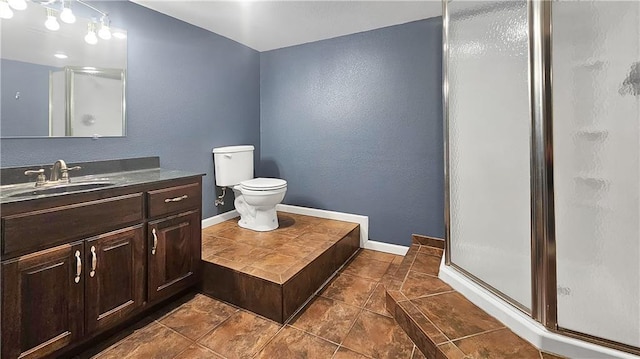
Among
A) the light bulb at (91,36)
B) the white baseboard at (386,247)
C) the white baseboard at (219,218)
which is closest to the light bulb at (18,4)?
the light bulb at (91,36)

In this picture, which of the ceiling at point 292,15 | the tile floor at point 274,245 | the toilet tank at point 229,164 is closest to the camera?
the tile floor at point 274,245

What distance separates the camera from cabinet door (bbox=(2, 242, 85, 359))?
1.11 m

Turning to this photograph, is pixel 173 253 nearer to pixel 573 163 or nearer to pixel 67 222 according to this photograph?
pixel 67 222

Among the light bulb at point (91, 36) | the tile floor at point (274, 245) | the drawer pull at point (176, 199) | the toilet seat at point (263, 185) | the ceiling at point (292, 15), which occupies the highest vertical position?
the ceiling at point (292, 15)

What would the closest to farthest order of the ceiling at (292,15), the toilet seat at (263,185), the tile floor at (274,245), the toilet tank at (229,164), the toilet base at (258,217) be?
the tile floor at (274,245) → the ceiling at (292,15) → the toilet seat at (263,185) → the toilet base at (258,217) → the toilet tank at (229,164)

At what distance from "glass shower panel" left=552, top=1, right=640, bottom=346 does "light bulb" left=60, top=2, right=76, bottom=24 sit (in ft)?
8.26

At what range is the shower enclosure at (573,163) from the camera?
3.72ft

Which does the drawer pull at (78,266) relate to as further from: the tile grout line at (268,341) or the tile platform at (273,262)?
the tile grout line at (268,341)

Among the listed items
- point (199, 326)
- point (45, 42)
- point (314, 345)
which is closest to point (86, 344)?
point (199, 326)

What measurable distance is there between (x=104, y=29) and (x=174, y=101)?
62 centimetres

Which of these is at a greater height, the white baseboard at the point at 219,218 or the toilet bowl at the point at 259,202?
the toilet bowl at the point at 259,202

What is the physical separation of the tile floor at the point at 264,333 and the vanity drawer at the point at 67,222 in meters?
0.60

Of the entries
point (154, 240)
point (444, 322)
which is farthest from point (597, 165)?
point (154, 240)

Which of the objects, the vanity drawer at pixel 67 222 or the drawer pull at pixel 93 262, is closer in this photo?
the vanity drawer at pixel 67 222
